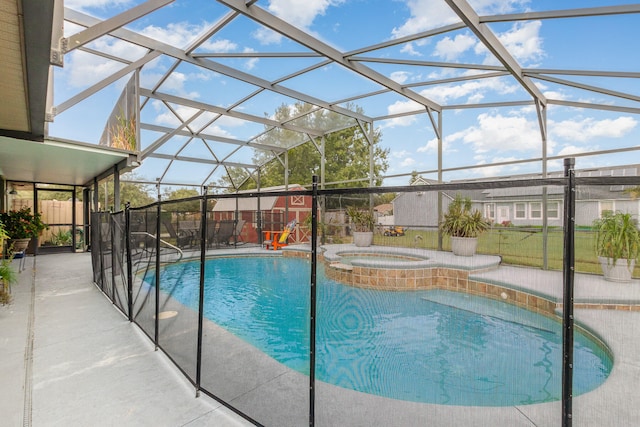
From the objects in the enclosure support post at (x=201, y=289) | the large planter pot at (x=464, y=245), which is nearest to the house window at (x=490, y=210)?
the large planter pot at (x=464, y=245)

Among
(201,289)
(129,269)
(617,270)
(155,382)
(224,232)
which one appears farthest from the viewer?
(129,269)

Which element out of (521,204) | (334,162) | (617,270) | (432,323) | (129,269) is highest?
(334,162)

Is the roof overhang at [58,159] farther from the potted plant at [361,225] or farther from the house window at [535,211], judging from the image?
the house window at [535,211]

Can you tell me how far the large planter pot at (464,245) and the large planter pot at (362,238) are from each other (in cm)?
48

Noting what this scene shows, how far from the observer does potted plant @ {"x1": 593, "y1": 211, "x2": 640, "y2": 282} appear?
116 cm

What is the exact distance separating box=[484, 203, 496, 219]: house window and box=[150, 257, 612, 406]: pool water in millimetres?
355

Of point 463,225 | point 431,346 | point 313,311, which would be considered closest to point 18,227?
point 313,311

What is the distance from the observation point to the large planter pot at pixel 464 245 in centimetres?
140

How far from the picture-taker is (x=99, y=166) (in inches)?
320

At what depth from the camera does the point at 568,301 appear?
1241mm

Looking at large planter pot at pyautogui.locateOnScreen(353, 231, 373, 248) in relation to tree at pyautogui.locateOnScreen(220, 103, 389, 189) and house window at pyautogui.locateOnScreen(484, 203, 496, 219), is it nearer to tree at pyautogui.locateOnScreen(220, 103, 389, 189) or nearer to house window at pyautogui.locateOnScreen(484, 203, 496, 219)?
house window at pyautogui.locateOnScreen(484, 203, 496, 219)

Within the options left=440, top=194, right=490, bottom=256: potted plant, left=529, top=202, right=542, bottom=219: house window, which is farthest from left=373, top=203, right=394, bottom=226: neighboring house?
left=529, top=202, right=542, bottom=219: house window

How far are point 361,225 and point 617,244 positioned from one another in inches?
43.0

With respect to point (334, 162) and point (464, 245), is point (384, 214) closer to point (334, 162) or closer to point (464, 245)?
point (464, 245)
